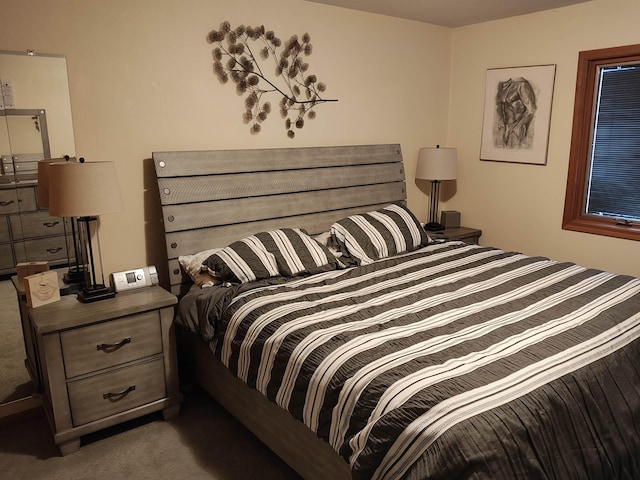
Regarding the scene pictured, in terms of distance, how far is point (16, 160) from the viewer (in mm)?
2330

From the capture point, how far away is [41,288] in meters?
2.31

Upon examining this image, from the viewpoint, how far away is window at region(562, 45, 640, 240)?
10.6ft

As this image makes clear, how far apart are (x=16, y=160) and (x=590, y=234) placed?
3497 millimetres

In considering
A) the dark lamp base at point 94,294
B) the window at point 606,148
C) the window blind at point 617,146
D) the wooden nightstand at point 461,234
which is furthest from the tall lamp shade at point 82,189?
the window blind at point 617,146

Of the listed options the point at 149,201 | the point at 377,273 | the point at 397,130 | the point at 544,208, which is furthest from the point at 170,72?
the point at 544,208

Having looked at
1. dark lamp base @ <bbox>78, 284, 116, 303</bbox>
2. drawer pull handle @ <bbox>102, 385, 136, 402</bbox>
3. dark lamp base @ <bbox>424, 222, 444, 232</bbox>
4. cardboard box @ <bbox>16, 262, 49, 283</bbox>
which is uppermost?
cardboard box @ <bbox>16, 262, 49, 283</bbox>

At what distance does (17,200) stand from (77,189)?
422 mm

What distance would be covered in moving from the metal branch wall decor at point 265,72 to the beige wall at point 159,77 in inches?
2.1

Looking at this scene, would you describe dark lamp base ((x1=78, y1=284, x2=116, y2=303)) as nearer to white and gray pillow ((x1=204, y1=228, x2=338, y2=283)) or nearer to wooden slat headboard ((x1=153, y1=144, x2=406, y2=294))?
wooden slat headboard ((x1=153, y1=144, x2=406, y2=294))

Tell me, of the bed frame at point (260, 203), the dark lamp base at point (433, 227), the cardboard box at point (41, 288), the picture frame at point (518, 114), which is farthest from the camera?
the dark lamp base at point (433, 227)

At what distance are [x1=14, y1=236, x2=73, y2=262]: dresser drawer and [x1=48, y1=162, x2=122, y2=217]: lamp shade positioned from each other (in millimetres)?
343

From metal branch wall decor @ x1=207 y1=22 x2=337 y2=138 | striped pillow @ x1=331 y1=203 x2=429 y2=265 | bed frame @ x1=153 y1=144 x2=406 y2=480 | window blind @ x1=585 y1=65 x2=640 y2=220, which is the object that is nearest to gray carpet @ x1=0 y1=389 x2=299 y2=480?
bed frame @ x1=153 y1=144 x2=406 y2=480

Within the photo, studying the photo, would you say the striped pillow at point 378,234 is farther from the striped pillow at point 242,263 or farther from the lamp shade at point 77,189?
the lamp shade at point 77,189

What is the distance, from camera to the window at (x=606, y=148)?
322 centimetres
